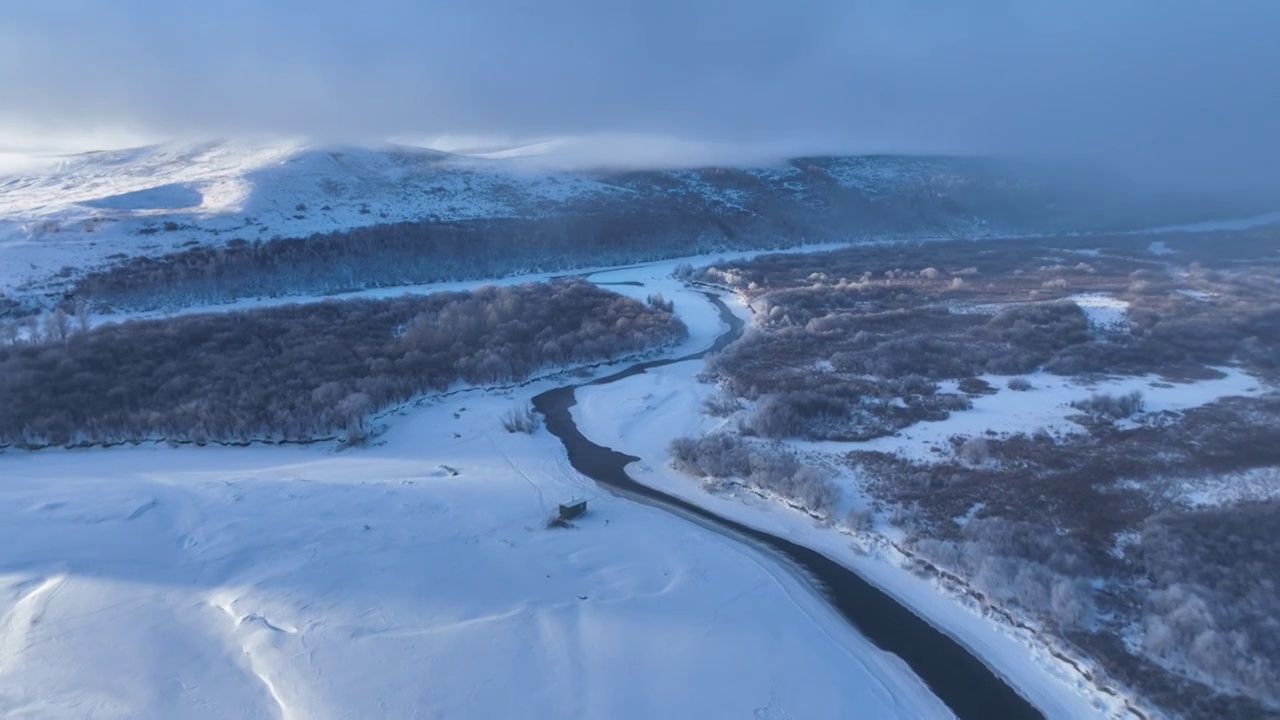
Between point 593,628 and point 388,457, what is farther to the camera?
point 388,457

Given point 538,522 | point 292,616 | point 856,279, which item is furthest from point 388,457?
point 856,279

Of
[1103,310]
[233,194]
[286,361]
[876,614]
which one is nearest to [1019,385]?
[876,614]

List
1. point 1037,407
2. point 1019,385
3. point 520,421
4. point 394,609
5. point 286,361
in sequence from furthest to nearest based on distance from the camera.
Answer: point 286,361 → point 1019,385 → point 520,421 → point 1037,407 → point 394,609

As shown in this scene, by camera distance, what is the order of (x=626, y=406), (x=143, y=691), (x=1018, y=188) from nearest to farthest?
(x=143, y=691), (x=626, y=406), (x=1018, y=188)

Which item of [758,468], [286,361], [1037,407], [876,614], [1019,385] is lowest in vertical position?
[876,614]

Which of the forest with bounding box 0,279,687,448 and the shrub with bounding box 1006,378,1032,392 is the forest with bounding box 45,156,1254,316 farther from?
the shrub with bounding box 1006,378,1032,392

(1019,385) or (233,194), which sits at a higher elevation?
(233,194)

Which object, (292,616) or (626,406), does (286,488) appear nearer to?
(292,616)

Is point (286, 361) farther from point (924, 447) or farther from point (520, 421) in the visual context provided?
point (924, 447)

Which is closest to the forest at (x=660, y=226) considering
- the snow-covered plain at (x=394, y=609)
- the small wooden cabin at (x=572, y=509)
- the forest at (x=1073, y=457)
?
the forest at (x=1073, y=457)
